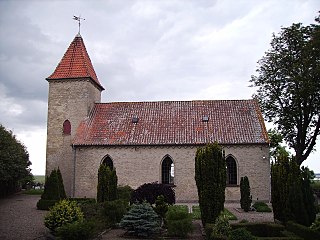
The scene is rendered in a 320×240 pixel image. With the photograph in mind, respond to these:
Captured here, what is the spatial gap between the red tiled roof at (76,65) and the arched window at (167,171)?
405 inches

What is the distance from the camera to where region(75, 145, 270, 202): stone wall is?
2775 centimetres

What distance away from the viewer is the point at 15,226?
16250mm

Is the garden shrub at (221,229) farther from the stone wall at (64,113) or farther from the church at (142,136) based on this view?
the stone wall at (64,113)

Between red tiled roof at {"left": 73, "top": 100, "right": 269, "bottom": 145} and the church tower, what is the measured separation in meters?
1.28

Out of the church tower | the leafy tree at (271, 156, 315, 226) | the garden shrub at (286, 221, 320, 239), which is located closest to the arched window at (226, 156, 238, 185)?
the leafy tree at (271, 156, 315, 226)

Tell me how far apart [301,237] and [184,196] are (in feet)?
53.9

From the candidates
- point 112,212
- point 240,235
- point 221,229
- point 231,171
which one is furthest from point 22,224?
point 231,171

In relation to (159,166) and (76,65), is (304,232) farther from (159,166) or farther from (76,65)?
(76,65)

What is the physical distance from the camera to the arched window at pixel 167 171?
2891 cm

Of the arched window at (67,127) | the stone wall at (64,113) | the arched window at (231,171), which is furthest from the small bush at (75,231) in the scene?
the arched window at (67,127)

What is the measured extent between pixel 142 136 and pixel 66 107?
304 inches

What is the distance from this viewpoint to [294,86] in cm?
3039

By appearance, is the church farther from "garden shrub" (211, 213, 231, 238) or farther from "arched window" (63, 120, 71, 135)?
"garden shrub" (211, 213, 231, 238)

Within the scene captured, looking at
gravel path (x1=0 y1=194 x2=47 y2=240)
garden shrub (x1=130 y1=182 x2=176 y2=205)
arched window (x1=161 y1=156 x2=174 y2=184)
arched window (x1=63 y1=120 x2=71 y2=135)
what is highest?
arched window (x1=63 y1=120 x2=71 y2=135)
